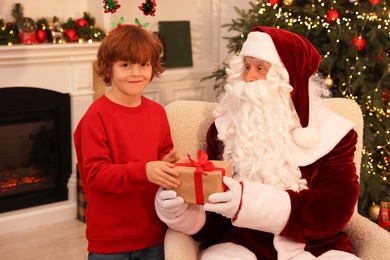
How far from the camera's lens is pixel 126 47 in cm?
197

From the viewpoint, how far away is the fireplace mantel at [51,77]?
400 centimetres

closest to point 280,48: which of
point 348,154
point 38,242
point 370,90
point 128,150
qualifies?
point 348,154

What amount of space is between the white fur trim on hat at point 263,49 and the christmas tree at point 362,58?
61.1 inches

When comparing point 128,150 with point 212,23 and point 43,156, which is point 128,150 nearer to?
point 43,156

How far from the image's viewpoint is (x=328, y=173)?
209 centimetres

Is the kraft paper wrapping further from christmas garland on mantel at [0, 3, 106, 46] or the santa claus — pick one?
christmas garland on mantel at [0, 3, 106, 46]

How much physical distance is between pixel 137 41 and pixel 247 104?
1.57ft

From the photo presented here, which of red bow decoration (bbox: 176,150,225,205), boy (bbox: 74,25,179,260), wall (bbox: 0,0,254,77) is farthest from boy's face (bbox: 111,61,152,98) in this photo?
wall (bbox: 0,0,254,77)

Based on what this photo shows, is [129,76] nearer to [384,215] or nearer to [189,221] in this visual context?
[189,221]

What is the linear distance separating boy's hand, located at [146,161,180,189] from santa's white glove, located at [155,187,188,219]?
0.03 metres

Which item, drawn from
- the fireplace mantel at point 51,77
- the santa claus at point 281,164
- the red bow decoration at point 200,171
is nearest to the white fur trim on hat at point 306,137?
the santa claus at point 281,164

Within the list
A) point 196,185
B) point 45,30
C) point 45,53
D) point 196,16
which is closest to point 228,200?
point 196,185

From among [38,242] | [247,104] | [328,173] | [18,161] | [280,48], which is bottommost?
[38,242]

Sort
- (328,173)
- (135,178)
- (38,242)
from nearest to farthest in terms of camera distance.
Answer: (135,178) < (328,173) < (38,242)
